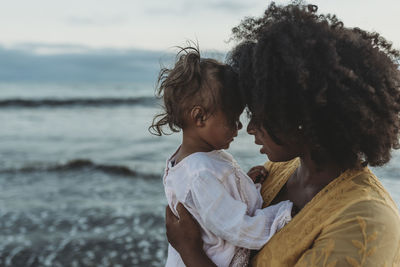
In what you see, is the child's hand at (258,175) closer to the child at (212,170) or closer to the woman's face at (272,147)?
the child at (212,170)

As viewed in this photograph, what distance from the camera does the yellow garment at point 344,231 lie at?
1354 mm

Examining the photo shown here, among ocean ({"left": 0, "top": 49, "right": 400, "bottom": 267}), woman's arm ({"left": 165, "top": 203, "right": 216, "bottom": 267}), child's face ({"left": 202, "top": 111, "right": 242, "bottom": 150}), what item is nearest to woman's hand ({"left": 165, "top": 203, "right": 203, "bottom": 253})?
woman's arm ({"left": 165, "top": 203, "right": 216, "bottom": 267})

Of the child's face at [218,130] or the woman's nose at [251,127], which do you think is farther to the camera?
the child's face at [218,130]

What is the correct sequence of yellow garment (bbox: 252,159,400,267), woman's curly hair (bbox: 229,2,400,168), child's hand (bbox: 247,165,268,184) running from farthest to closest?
child's hand (bbox: 247,165,268,184) < woman's curly hair (bbox: 229,2,400,168) < yellow garment (bbox: 252,159,400,267)

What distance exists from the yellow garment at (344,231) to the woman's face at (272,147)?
290mm

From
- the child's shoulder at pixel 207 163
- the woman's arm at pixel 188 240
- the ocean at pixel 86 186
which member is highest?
the child's shoulder at pixel 207 163

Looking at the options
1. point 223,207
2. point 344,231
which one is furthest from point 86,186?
point 344,231

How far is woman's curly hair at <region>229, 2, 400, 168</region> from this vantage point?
150 centimetres

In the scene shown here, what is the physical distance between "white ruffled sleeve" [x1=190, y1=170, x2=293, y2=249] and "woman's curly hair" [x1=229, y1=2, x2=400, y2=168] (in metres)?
0.32

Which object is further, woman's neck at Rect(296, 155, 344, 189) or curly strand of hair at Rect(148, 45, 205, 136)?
curly strand of hair at Rect(148, 45, 205, 136)

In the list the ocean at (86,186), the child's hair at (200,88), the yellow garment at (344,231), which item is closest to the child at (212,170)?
the child's hair at (200,88)

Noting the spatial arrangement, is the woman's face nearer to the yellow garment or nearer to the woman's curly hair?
the woman's curly hair

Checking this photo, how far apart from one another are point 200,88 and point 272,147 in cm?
45

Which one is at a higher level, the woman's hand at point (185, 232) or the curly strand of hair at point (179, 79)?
the curly strand of hair at point (179, 79)
